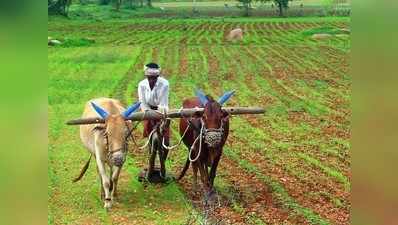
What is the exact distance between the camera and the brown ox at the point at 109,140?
7.08 meters

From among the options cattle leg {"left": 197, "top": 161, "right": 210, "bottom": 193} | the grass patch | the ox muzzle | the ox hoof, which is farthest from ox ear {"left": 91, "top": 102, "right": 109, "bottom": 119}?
the grass patch

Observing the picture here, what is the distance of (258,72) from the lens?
2019cm

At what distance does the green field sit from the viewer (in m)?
7.52

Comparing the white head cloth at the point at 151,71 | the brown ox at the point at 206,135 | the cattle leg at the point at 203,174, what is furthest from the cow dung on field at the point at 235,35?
the cattle leg at the point at 203,174

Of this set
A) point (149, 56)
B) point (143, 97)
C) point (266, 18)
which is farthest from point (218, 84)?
point (266, 18)

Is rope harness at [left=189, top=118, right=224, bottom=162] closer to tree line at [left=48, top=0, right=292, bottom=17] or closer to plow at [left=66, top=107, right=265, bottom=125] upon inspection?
plow at [left=66, top=107, right=265, bottom=125]

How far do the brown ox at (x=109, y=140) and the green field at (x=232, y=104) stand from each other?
0.33m

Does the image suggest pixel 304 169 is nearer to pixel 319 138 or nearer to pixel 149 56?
pixel 319 138

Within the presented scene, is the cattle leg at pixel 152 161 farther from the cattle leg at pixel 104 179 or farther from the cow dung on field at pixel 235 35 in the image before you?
the cow dung on field at pixel 235 35

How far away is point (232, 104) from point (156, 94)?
7.08m

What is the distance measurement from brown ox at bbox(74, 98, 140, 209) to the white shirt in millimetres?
329

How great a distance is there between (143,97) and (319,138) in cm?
446

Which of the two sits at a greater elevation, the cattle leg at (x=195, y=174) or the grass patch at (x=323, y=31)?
the grass patch at (x=323, y=31)
